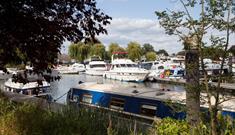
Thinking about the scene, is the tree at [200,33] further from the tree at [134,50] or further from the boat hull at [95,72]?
the tree at [134,50]

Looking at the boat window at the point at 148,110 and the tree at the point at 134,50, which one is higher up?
the tree at the point at 134,50

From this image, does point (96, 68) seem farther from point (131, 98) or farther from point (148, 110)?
point (148, 110)

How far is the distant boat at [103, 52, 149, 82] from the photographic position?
47.4 meters

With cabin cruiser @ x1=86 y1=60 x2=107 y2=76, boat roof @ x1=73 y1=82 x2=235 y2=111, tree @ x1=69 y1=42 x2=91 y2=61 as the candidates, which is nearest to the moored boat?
cabin cruiser @ x1=86 y1=60 x2=107 y2=76

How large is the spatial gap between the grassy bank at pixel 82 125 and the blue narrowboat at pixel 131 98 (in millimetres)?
3632

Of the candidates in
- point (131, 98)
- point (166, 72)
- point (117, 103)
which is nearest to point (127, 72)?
point (166, 72)

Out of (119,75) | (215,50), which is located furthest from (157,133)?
(119,75)

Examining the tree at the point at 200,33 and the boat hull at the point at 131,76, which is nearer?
the tree at the point at 200,33

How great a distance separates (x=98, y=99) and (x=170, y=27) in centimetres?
1059

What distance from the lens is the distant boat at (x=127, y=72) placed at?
47438 mm

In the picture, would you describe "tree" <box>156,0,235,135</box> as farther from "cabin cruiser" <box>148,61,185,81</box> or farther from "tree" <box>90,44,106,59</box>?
"tree" <box>90,44,106,59</box>

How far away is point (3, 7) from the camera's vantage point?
19.0ft

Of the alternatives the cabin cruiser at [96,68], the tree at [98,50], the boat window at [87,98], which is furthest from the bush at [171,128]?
the tree at [98,50]

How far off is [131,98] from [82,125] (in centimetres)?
711
